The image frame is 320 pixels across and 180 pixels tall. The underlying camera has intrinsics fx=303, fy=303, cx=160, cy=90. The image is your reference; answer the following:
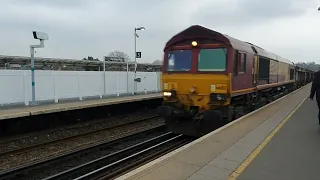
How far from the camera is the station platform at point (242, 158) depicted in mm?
4969

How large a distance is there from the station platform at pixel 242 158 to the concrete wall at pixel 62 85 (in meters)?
10.1

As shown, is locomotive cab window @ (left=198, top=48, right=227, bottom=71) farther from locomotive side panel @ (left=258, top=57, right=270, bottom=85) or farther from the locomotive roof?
locomotive side panel @ (left=258, top=57, right=270, bottom=85)

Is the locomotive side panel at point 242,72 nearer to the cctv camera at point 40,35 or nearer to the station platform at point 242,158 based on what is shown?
the station platform at point 242,158

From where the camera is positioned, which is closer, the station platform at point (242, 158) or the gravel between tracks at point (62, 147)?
the station platform at point (242, 158)

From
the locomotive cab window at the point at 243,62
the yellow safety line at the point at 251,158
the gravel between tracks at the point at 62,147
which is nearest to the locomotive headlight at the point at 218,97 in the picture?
the locomotive cab window at the point at 243,62

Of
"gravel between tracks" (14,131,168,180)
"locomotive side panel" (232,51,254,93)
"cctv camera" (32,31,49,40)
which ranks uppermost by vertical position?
"cctv camera" (32,31,49,40)

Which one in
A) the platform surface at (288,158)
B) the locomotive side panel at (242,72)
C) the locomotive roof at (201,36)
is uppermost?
the locomotive roof at (201,36)

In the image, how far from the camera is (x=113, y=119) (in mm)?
16016

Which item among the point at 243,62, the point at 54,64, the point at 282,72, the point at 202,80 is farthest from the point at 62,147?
the point at 282,72

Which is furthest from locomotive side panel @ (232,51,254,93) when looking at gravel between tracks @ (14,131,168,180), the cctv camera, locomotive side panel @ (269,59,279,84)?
the cctv camera

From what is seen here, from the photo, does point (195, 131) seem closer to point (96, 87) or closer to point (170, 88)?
point (170, 88)

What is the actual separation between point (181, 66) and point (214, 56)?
1188 mm

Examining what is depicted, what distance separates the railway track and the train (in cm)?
112

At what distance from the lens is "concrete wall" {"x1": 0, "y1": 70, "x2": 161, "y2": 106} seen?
13.8 meters
